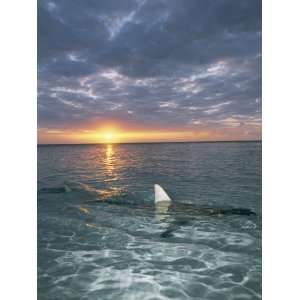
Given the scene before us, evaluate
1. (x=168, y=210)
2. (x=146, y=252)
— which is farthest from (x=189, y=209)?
(x=146, y=252)

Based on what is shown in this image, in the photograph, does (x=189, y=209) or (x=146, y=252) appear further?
(x=189, y=209)

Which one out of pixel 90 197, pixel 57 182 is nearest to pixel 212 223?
pixel 90 197

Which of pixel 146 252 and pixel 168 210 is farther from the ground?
pixel 168 210

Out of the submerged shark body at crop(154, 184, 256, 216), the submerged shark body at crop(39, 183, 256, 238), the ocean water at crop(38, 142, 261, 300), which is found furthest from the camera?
the submerged shark body at crop(154, 184, 256, 216)

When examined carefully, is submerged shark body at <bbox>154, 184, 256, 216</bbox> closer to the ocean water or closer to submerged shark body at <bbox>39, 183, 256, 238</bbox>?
submerged shark body at <bbox>39, 183, 256, 238</bbox>

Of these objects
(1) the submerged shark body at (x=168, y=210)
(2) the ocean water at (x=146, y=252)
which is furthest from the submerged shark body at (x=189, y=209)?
(2) the ocean water at (x=146, y=252)

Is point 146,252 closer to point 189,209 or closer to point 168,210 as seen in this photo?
point 168,210

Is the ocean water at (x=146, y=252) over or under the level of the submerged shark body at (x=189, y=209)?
under

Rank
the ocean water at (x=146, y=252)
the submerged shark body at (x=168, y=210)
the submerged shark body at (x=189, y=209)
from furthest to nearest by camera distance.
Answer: the submerged shark body at (x=189, y=209)
the submerged shark body at (x=168, y=210)
the ocean water at (x=146, y=252)

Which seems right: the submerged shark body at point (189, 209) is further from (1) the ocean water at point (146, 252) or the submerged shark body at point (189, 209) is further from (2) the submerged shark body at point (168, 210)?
(1) the ocean water at point (146, 252)

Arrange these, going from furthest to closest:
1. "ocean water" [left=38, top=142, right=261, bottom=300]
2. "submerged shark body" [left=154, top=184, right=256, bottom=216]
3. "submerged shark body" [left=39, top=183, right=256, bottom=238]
Answer: "submerged shark body" [left=154, top=184, right=256, bottom=216], "submerged shark body" [left=39, top=183, right=256, bottom=238], "ocean water" [left=38, top=142, right=261, bottom=300]

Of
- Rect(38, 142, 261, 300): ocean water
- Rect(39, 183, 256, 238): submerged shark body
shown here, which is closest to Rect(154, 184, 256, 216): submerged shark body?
Rect(39, 183, 256, 238): submerged shark body
